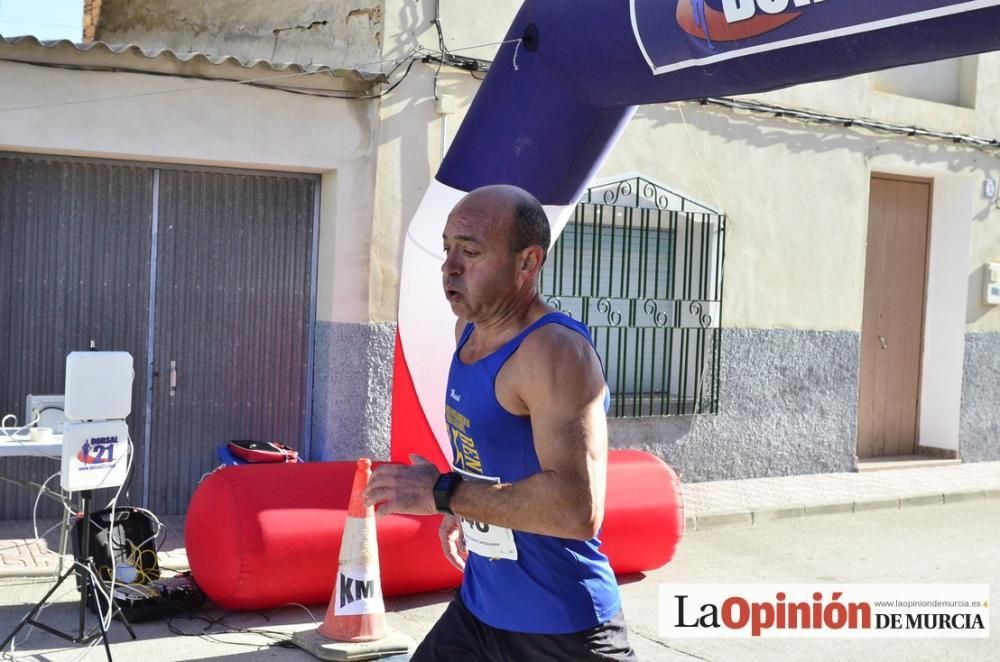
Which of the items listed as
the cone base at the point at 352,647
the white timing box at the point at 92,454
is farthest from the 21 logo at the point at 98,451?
the cone base at the point at 352,647

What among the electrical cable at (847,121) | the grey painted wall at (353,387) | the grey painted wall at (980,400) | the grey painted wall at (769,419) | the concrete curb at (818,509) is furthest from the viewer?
the grey painted wall at (980,400)

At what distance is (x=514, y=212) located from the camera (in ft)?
9.81

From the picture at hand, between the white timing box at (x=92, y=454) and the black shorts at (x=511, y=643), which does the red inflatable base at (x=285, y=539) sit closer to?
the white timing box at (x=92, y=454)

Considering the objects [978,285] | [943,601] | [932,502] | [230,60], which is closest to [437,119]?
[230,60]

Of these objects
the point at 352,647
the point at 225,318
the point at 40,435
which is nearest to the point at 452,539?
the point at 352,647

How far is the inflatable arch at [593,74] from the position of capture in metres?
4.71

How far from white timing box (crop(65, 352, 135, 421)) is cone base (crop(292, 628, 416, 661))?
1443 millimetres

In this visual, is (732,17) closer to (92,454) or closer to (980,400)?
(92,454)

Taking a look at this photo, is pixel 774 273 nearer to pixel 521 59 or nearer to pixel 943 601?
pixel 943 601

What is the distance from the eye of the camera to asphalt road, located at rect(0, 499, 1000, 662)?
585cm

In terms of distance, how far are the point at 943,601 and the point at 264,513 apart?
4.19 m

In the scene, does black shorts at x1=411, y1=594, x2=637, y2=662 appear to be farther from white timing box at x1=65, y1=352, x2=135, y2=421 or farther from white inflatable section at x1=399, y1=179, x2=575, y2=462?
white inflatable section at x1=399, y1=179, x2=575, y2=462

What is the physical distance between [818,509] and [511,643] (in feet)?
24.3

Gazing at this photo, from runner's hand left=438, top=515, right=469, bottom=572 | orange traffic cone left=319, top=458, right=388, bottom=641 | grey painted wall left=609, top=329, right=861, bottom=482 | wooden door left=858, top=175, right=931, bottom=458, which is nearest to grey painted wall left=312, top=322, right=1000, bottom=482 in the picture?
grey painted wall left=609, top=329, right=861, bottom=482
